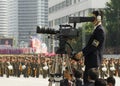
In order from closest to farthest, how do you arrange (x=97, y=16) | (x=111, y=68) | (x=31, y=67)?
(x=97, y=16) → (x=111, y=68) → (x=31, y=67)

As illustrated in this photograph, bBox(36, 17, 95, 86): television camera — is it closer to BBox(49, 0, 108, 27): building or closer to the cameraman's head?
the cameraman's head

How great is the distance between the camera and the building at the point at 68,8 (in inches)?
3169

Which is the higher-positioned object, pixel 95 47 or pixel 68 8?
pixel 68 8

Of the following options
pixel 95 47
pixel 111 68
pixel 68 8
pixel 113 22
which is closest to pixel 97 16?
pixel 95 47

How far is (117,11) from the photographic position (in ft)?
215

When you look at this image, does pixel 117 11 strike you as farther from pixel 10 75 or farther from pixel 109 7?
pixel 10 75

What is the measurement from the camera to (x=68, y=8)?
92.8 metres

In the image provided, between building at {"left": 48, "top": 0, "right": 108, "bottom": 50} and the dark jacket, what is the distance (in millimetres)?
59000

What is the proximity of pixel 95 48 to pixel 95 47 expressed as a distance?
0.02 metres

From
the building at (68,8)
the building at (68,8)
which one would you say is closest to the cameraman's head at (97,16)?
the building at (68,8)

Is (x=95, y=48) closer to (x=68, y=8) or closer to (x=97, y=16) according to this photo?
(x=97, y=16)

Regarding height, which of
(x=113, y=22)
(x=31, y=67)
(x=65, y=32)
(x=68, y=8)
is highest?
(x=68, y=8)

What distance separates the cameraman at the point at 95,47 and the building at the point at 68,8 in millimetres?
59008

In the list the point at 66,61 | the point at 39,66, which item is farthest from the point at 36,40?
the point at 66,61
